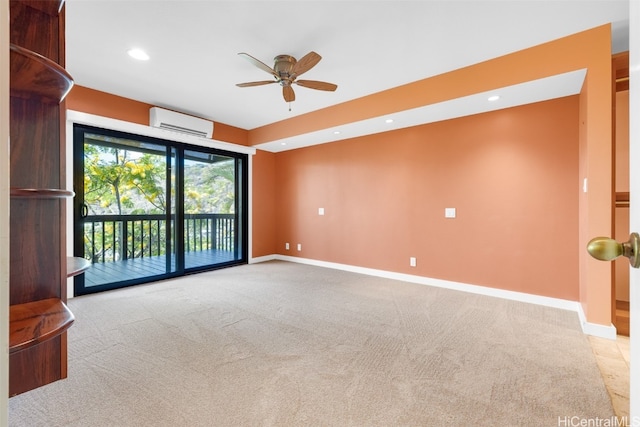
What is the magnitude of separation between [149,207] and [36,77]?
3.64m

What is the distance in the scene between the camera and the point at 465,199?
12.1 ft

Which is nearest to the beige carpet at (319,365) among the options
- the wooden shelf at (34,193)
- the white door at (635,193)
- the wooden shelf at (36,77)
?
the white door at (635,193)

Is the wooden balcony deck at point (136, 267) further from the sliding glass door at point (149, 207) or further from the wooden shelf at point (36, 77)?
the wooden shelf at point (36, 77)

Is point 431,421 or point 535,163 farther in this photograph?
point 535,163

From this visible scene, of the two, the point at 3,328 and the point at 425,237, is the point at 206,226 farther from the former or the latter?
the point at 3,328

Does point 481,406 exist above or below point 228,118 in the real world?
below

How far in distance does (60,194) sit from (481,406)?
84.0 inches

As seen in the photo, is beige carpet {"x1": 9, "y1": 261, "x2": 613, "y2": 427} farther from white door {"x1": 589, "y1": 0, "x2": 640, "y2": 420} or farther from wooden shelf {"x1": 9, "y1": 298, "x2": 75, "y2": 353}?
white door {"x1": 589, "y1": 0, "x2": 640, "y2": 420}

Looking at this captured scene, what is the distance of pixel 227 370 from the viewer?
191 cm

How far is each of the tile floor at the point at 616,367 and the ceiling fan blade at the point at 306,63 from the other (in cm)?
293

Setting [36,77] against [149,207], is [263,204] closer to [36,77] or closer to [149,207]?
[149,207]

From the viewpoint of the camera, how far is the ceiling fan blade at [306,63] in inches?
94.0

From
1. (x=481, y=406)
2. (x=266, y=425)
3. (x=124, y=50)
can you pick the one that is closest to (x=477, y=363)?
(x=481, y=406)

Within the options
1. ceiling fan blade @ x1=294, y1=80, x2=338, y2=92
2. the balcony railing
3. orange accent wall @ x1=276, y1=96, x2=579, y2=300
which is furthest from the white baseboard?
ceiling fan blade @ x1=294, y1=80, x2=338, y2=92
